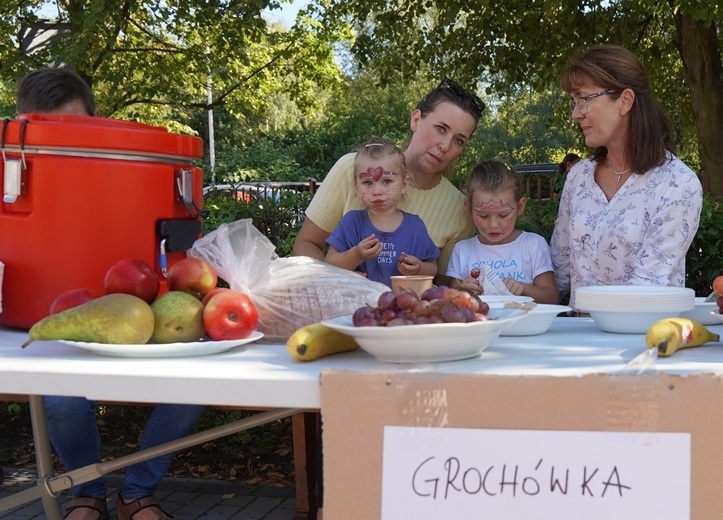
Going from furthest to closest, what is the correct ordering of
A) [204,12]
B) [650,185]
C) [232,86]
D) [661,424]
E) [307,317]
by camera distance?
1. [232,86]
2. [204,12]
3. [650,185]
4. [307,317]
5. [661,424]

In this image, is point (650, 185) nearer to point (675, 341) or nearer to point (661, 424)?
point (675, 341)

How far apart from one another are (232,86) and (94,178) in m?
11.7

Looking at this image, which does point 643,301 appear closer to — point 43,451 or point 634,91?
point 634,91

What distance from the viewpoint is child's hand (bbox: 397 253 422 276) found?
108 inches

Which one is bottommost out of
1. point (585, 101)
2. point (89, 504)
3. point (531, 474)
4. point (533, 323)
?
point (89, 504)

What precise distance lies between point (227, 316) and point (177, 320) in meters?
0.10

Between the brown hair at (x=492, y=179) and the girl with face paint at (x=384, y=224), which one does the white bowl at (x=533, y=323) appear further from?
the brown hair at (x=492, y=179)

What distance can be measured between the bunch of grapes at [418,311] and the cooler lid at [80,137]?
84 cm

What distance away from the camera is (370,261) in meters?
2.99

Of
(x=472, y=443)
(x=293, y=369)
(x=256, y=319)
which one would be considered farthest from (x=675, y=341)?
(x=256, y=319)

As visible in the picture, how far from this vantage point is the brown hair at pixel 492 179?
306 centimetres

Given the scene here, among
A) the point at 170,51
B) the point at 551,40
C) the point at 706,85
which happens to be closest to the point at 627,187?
the point at 706,85

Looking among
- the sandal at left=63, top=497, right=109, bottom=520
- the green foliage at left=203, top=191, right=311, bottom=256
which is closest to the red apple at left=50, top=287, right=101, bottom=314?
the sandal at left=63, top=497, right=109, bottom=520

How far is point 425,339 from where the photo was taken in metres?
1.52
